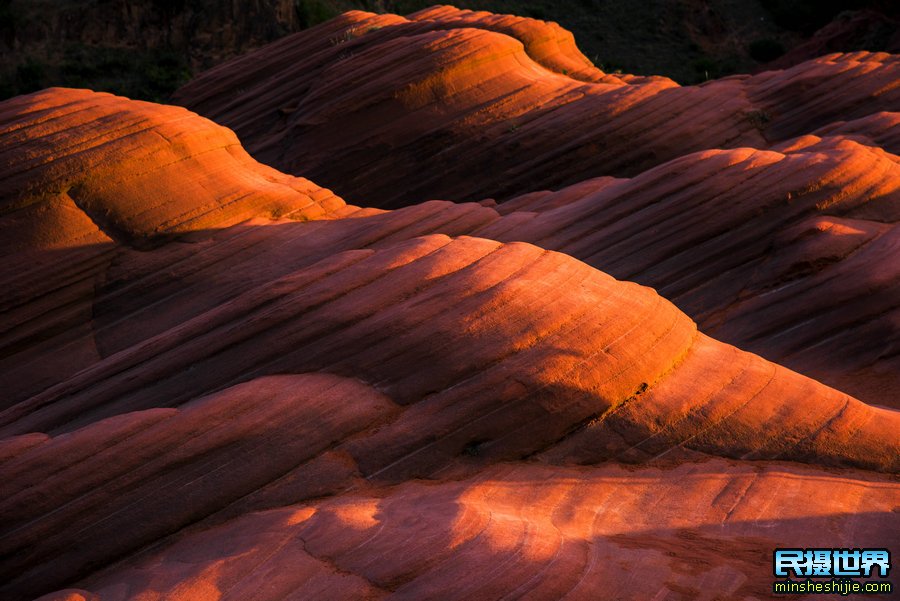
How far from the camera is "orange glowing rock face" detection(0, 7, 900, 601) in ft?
22.9

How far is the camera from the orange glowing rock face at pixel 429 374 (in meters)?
6.96

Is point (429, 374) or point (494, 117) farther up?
point (494, 117)

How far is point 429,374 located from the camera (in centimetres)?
845

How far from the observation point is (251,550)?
687cm

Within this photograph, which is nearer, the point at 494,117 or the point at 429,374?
the point at 429,374

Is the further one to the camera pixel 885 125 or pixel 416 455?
pixel 885 125

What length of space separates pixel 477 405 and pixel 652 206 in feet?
23.4

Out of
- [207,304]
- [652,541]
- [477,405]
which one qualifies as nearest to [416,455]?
[477,405]

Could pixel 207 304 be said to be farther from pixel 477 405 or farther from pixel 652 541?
pixel 652 541

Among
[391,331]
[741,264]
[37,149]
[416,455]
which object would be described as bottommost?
[741,264]

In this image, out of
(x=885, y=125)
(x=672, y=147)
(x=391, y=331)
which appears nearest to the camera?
(x=391, y=331)

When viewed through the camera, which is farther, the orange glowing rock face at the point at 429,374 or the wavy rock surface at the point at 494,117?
the wavy rock surface at the point at 494,117

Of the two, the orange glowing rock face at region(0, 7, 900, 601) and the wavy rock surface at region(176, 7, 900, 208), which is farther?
the wavy rock surface at region(176, 7, 900, 208)

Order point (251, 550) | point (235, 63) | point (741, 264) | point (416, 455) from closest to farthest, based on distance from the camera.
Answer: point (251, 550), point (416, 455), point (741, 264), point (235, 63)
